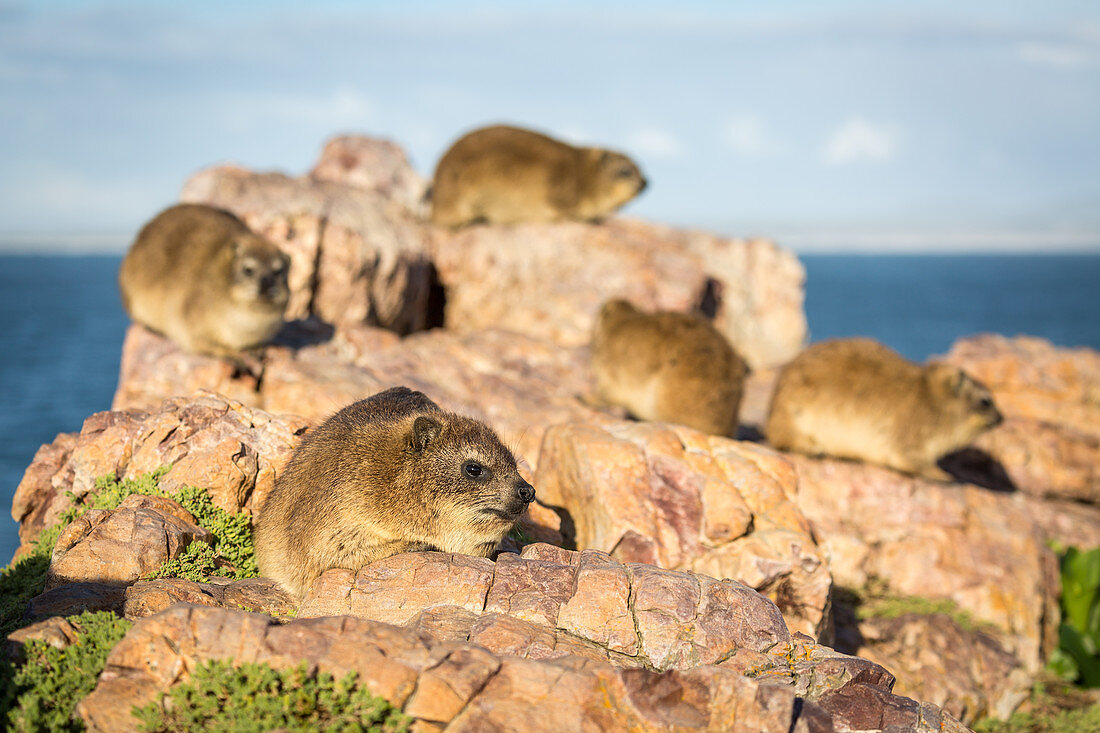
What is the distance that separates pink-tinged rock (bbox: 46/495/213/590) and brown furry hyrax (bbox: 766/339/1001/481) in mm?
7911

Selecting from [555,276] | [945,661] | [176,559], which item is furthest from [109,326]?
[945,661]

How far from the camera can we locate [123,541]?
5.55 metres

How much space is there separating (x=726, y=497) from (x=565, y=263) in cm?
882

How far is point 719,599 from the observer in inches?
206

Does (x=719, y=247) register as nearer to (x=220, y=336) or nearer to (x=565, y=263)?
(x=565, y=263)

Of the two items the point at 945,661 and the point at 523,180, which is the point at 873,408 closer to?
the point at 945,661

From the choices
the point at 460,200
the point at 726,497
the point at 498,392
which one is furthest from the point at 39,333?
the point at 726,497

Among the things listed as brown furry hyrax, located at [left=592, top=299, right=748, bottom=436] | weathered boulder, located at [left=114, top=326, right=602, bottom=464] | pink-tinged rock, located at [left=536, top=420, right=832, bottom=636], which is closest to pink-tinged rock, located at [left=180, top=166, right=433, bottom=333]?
weathered boulder, located at [left=114, top=326, right=602, bottom=464]

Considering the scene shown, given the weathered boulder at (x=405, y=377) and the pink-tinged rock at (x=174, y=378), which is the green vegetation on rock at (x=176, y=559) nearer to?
the weathered boulder at (x=405, y=377)

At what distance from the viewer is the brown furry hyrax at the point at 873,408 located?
35.7ft

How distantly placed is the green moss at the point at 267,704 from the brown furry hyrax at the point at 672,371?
6756 millimetres

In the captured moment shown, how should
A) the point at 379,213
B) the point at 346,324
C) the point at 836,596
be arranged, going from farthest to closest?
the point at 379,213 → the point at 346,324 → the point at 836,596

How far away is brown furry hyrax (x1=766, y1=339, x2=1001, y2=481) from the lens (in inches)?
428

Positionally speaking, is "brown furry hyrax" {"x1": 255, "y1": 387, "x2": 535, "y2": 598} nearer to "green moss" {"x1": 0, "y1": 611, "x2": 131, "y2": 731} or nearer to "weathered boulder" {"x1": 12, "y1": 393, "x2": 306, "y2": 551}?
"weathered boulder" {"x1": 12, "y1": 393, "x2": 306, "y2": 551}
